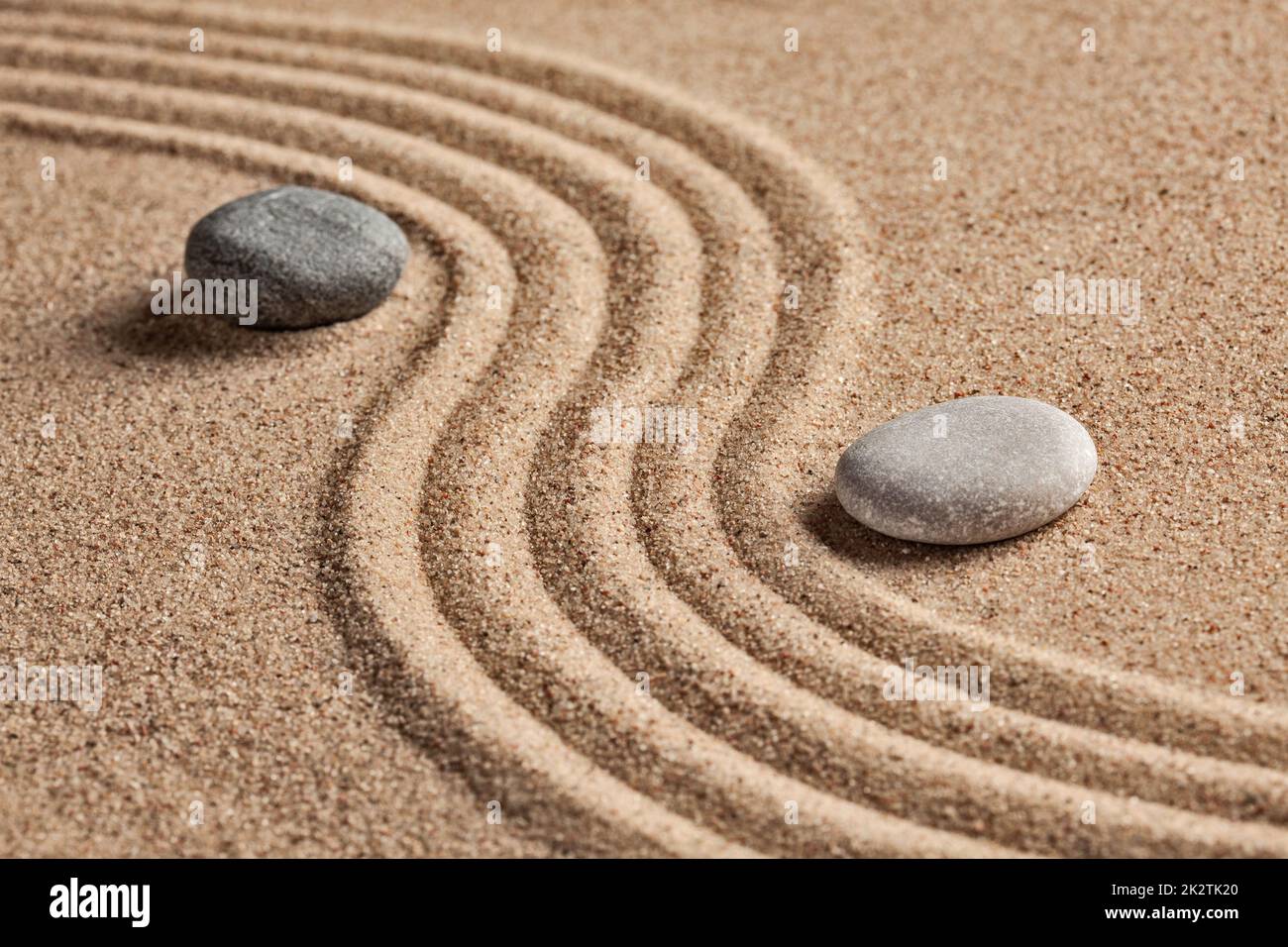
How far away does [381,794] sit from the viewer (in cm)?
295

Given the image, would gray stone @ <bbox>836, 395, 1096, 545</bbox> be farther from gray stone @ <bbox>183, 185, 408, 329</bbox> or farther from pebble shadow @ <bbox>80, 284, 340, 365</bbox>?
pebble shadow @ <bbox>80, 284, 340, 365</bbox>

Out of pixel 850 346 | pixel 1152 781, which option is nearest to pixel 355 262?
pixel 850 346

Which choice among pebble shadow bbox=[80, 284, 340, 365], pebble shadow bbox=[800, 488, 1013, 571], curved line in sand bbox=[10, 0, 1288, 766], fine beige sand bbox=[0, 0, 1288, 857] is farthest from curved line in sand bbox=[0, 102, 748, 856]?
pebble shadow bbox=[800, 488, 1013, 571]

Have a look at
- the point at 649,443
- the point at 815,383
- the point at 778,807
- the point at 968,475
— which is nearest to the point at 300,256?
the point at 649,443

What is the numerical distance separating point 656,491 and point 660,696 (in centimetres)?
Answer: 70

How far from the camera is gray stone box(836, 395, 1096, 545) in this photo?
3.32 m

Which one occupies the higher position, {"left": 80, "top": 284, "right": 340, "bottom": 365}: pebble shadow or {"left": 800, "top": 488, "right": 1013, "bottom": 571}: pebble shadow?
{"left": 80, "top": 284, "right": 340, "bottom": 365}: pebble shadow

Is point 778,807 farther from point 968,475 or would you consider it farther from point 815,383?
point 815,383

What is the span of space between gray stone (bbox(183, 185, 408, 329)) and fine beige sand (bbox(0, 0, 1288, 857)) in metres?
0.10

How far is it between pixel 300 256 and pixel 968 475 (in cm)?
221

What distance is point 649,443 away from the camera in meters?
3.82

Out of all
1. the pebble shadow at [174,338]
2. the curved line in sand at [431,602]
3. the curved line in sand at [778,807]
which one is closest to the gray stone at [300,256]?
the pebble shadow at [174,338]

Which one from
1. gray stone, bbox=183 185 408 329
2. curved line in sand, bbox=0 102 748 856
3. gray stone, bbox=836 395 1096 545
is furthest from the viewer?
gray stone, bbox=183 185 408 329

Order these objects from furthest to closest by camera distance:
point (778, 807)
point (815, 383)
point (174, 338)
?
1. point (174, 338)
2. point (815, 383)
3. point (778, 807)
